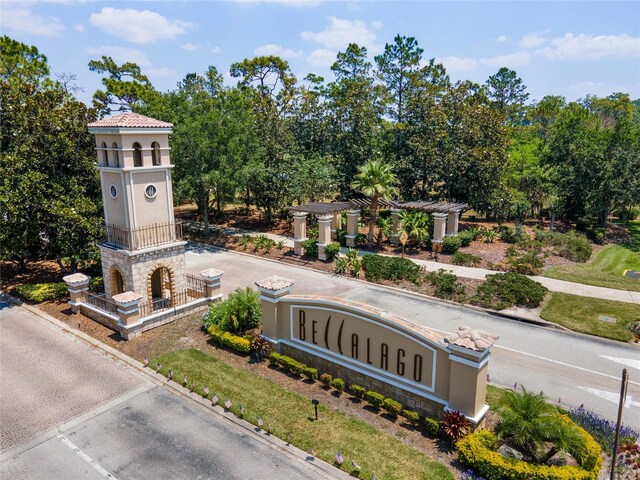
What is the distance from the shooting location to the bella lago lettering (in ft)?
39.7

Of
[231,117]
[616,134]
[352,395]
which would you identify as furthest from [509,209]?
[352,395]

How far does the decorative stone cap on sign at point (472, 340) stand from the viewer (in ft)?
35.0

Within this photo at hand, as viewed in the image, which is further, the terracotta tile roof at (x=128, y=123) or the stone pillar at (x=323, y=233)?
the stone pillar at (x=323, y=233)

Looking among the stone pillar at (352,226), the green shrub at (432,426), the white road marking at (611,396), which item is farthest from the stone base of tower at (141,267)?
the white road marking at (611,396)

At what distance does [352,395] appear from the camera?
44.1ft

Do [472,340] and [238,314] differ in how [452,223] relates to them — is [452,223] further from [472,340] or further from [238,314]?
[472,340]

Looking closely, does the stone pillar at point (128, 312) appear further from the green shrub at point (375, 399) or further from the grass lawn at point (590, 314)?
the grass lawn at point (590, 314)

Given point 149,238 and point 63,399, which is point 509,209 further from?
point 63,399

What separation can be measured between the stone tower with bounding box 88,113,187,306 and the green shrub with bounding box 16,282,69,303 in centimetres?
373

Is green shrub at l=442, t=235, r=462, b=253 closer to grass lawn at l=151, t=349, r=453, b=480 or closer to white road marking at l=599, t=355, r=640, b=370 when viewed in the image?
white road marking at l=599, t=355, r=640, b=370

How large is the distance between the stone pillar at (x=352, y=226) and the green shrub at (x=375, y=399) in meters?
17.3

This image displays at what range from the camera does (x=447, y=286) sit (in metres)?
21.7

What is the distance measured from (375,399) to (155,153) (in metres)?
12.5

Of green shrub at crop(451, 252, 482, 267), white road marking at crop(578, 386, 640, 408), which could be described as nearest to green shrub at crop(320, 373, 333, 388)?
white road marking at crop(578, 386, 640, 408)
